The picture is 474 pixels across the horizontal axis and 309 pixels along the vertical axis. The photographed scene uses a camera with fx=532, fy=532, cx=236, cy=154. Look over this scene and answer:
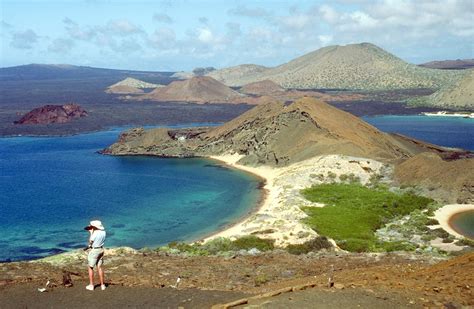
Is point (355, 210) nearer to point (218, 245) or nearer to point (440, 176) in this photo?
point (440, 176)

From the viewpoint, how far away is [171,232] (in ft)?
161

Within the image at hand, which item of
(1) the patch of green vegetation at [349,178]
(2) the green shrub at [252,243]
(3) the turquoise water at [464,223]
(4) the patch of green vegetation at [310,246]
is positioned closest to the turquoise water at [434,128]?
(1) the patch of green vegetation at [349,178]

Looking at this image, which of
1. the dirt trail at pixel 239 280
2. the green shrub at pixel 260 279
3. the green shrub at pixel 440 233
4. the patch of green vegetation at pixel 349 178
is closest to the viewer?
the dirt trail at pixel 239 280

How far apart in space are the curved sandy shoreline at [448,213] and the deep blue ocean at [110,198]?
1903cm

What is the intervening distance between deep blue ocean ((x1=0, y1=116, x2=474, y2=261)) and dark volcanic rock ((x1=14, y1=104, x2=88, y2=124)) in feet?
145

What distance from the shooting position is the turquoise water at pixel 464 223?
1854 inches

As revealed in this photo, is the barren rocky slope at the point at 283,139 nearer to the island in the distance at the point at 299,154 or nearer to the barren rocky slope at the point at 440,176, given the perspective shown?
the island in the distance at the point at 299,154

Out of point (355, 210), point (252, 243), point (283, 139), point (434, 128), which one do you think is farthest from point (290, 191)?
point (434, 128)

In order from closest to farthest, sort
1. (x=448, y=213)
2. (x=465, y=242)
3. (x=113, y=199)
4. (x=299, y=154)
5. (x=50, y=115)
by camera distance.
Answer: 1. (x=465, y=242)
2. (x=448, y=213)
3. (x=113, y=199)
4. (x=299, y=154)
5. (x=50, y=115)

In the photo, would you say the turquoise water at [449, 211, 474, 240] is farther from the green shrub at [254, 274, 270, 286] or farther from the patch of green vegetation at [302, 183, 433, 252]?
the green shrub at [254, 274, 270, 286]

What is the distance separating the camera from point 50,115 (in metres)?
158

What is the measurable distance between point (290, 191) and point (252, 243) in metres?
21.9

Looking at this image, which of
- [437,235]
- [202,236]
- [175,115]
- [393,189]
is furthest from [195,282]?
[175,115]

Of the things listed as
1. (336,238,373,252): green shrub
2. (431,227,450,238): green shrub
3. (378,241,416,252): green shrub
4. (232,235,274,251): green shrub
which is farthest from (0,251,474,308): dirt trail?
(431,227,450,238): green shrub
